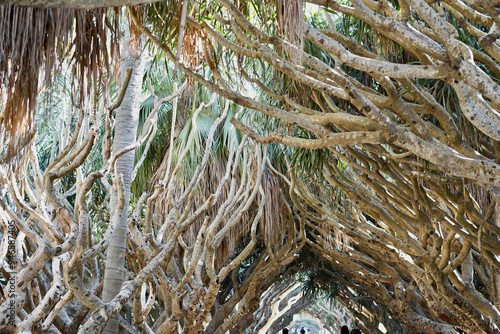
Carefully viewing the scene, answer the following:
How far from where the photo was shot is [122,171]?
549cm

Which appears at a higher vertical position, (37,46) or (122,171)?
(37,46)

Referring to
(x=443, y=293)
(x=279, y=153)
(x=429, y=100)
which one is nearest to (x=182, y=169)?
(x=279, y=153)

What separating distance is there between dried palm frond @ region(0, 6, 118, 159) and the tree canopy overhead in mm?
10

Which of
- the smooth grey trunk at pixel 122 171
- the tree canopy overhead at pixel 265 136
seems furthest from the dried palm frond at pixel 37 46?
the smooth grey trunk at pixel 122 171

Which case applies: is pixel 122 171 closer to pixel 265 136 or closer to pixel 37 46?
pixel 265 136

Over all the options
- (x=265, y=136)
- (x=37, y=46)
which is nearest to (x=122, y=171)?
(x=265, y=136)

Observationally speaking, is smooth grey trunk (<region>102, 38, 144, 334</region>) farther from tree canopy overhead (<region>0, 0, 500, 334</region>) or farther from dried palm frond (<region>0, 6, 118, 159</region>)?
dried palm frond (<region>0, 6, 118, 159</region>)

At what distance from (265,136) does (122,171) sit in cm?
187

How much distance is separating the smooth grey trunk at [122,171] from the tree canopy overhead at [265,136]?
0.08ft

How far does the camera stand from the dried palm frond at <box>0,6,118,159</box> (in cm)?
225

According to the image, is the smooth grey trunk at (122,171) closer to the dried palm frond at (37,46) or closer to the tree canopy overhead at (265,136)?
the tree canopy overhead at (265,136)

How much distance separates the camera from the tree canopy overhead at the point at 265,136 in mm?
3084

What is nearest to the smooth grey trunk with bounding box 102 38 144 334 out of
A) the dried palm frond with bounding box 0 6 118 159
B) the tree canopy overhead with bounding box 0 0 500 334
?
the tree canopy overhead with bounding box 0 0 500 334

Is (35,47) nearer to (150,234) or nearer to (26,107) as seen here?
(26,107)
